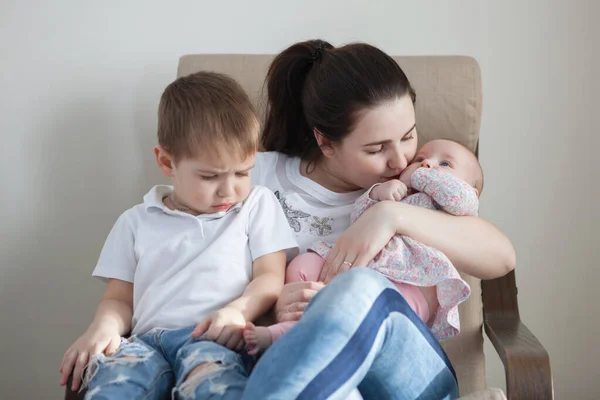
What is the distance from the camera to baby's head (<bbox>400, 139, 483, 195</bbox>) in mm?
1395

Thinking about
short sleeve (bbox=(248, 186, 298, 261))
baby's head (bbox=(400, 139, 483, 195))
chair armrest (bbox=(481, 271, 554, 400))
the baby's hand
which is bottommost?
chair armrest (bbox=(481, 271, 554, 400))

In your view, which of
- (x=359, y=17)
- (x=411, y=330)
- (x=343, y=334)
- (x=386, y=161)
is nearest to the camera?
(x=343, y=334)

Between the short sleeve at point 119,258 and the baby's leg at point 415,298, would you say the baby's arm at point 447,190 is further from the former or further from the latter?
the short sleeve at point 119,258

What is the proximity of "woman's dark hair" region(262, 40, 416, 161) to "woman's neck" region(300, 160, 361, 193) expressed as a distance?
0.03 metres

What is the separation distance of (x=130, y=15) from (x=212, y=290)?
34.3 inches

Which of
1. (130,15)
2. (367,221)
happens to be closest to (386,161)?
(367,221)

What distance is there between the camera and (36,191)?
1842mm

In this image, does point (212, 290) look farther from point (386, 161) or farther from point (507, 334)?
point (507, 334)

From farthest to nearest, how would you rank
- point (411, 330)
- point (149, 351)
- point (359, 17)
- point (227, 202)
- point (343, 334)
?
1. point (359, 17)
2. point (227, 202)
3. point (149, 351)
4. point (411, 330)
5. point (343, 334)

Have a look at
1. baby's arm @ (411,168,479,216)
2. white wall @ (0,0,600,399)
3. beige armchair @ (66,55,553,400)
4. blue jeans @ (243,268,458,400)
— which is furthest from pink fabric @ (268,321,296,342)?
white wall @ (0,0,600,399)

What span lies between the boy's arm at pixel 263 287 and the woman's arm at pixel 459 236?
0.73 ft

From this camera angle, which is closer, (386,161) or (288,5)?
(386,161)

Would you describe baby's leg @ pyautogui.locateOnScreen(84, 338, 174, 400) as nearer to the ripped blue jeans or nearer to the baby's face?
the ripped blue jeans

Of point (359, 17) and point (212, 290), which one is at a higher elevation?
Answer: point (359, 17)
